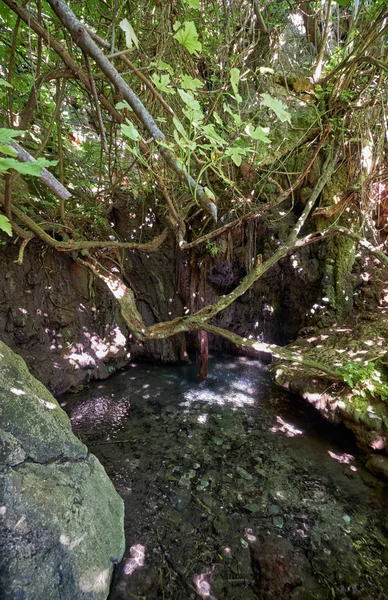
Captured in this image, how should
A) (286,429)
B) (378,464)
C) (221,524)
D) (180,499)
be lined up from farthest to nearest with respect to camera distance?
(286,429)
(378,464)
(180,499)
(221,524)

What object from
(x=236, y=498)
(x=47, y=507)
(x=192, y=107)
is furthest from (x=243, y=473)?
(x=192, y=107)

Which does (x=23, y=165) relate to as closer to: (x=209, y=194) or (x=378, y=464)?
(x=209, y=194)

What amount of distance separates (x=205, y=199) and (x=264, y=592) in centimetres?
273

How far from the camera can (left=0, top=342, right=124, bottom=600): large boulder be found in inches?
64.5

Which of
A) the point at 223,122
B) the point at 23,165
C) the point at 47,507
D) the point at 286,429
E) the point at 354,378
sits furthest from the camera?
the point at 286,429

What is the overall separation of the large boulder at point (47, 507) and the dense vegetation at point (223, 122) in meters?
1.41

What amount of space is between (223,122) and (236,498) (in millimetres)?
4437

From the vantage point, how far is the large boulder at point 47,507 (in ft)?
5.37

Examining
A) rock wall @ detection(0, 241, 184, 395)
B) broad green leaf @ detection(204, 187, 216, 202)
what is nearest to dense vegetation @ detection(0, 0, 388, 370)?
rock wall @ detection(0, 241, 184, 395)

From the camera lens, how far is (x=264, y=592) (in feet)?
6.63

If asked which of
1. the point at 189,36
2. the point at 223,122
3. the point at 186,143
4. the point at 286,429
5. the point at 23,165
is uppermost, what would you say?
the point at 223,122

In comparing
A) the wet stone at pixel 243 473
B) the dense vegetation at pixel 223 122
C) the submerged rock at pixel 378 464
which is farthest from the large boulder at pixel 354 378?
the wet stone at pixel 243 473

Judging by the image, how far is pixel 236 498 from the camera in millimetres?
2740

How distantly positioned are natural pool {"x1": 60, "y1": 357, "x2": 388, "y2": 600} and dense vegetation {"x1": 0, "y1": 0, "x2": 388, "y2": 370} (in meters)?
1.28
